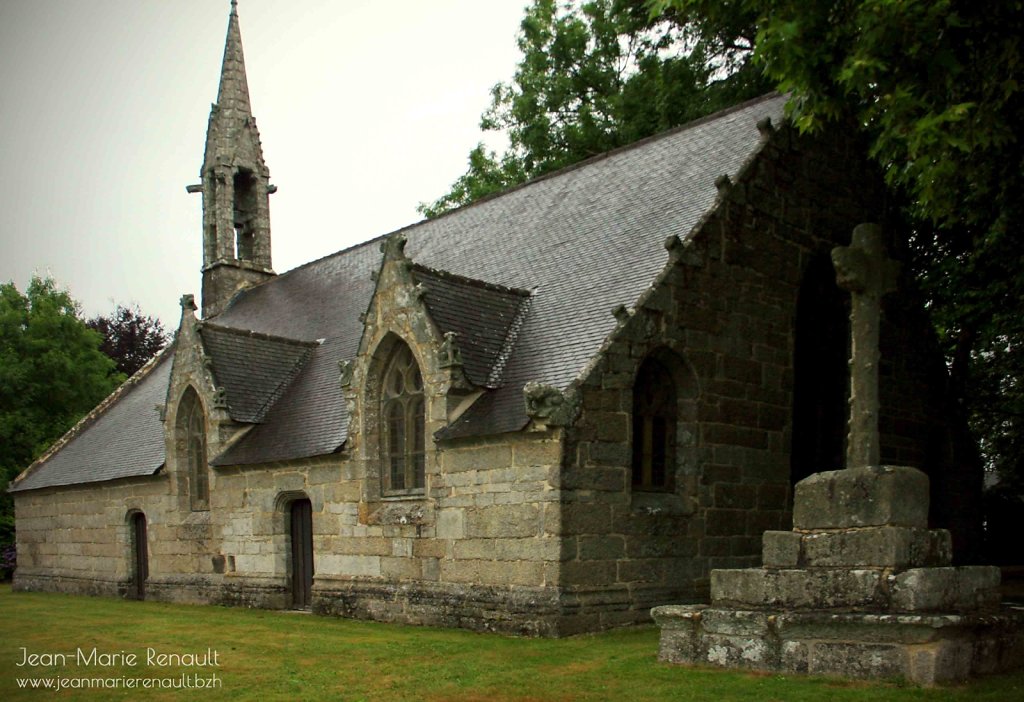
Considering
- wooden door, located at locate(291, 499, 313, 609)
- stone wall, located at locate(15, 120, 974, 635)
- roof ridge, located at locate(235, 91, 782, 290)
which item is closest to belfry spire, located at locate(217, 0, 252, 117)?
roof ridge, located at locate(235, 91, 782, 290)

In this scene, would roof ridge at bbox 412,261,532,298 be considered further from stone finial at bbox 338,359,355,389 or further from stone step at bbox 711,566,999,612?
stone step at bbox 711,566,999,612

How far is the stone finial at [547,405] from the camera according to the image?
513 inches

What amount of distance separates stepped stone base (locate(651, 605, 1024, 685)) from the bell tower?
22.1 metres

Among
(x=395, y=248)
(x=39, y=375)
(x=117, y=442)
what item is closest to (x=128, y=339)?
(x=39, y=375)

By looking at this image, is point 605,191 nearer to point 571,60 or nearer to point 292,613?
point 292,613

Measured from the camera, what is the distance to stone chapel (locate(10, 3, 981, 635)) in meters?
13.7

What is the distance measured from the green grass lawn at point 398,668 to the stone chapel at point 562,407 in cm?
123

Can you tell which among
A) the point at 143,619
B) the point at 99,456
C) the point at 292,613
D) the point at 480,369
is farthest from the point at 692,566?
the point at 99,456

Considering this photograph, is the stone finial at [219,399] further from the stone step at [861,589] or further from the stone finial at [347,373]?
the stone step at [861,589]

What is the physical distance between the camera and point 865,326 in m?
10.2

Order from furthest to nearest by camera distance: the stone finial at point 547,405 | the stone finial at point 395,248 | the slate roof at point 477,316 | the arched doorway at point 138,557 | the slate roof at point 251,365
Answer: the arched doorway at point 138,557, the slate roof at point 251,365, the stone finial at point 395,248, the slate roof at point 477,316, the stone finial at point 547,405

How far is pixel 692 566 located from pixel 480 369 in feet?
13.0

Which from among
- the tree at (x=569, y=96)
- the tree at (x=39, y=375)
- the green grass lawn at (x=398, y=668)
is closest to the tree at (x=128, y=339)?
the tree at (x=39, y=375)

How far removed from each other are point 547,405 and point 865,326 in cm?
420
